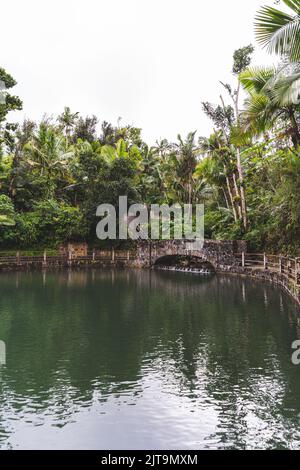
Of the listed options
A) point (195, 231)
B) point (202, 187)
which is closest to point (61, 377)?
point (195, 231)

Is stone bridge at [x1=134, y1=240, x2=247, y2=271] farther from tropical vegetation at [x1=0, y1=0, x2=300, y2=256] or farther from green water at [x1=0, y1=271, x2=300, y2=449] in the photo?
green water at [x1=0, y1=271, x2=300, y2=449]

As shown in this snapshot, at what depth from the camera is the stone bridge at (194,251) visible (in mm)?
29484

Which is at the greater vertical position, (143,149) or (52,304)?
(143,149)

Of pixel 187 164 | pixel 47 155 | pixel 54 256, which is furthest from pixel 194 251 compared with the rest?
pixel 47 155

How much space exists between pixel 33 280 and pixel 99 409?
20157 mm

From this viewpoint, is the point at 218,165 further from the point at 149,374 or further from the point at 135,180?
the point at 149,374

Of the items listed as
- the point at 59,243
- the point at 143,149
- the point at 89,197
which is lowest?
the point at 59,243

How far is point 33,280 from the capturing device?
26.9 meters

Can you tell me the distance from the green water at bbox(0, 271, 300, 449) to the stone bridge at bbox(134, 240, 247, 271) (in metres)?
10.2

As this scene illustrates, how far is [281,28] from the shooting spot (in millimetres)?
11242

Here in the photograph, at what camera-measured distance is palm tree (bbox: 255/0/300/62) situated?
11.1 metres

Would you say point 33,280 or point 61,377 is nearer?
point 61,377

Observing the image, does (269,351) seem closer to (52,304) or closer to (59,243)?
(52,304)

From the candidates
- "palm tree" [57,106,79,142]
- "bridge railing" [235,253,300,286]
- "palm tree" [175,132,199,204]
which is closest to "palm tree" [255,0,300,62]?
"bridge railing" [235,253,300,286]
